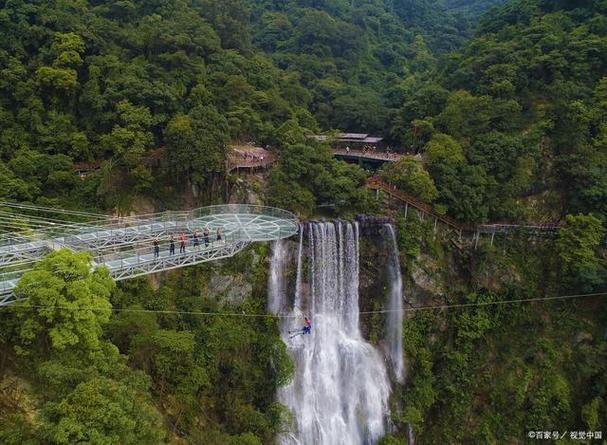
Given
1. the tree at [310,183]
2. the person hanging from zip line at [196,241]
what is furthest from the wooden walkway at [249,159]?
the person hanging from zip line at [196,241]

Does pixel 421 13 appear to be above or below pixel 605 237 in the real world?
above

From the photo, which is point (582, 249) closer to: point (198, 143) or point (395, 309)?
point (395, 309)

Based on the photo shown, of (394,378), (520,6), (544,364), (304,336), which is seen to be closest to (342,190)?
(304,336)

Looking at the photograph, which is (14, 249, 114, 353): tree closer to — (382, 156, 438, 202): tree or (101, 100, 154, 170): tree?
(101, 100, 154, 170): tree

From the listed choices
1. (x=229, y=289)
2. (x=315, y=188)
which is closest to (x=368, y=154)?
(x=315, y=188)

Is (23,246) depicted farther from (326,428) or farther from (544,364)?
(544,364)
